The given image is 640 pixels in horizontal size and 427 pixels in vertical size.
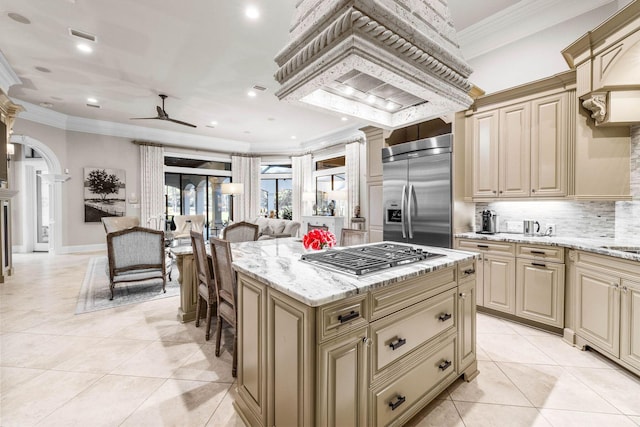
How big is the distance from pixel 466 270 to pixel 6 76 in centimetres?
694

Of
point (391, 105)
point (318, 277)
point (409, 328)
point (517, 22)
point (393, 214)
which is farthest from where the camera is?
point (393, 214)

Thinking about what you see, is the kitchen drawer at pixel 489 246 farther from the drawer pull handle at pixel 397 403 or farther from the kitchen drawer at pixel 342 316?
the kitchen drawer at pixel 342 316

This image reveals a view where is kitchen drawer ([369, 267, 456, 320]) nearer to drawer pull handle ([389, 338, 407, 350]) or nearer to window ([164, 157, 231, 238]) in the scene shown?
drawer pull handle ([389, 338, 407, 350])

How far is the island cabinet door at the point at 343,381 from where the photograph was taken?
1109 mm

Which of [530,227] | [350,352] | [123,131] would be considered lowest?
[350,352]

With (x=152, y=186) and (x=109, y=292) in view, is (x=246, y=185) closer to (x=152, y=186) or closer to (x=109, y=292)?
(x=152, y=186)

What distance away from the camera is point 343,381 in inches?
46.1

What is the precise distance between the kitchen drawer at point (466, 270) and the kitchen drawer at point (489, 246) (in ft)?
4.27

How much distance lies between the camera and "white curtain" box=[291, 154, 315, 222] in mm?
8750

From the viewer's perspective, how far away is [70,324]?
295cm

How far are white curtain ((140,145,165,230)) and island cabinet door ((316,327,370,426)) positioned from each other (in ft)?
26.5

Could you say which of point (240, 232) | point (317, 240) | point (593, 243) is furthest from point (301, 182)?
point (593, 243)

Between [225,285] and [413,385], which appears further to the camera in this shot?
[225,285]

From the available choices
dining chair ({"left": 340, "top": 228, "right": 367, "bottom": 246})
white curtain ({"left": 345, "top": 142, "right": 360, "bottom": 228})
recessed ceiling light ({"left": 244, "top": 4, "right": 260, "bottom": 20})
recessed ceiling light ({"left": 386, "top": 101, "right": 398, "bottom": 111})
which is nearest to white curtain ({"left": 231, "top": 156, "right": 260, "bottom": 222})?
white curtain ({"left": 345, "top": 142, "right": 360, "bottom": 228})
